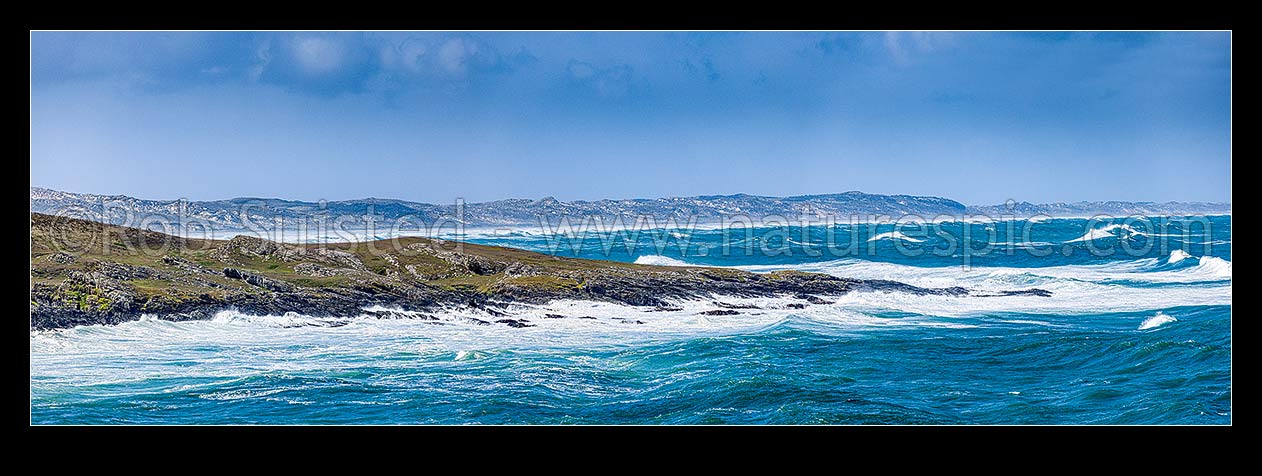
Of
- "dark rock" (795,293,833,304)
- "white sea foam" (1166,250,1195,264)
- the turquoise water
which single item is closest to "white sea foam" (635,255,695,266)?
"dark rock" (795,293,833,304)

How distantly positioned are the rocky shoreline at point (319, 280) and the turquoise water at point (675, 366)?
755 millimetres

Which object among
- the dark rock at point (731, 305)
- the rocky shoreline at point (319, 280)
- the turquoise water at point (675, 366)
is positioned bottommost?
the turquoise water at point (675, 366)

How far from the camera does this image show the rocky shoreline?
70.0 ft

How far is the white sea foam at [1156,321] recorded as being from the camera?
22984 mm

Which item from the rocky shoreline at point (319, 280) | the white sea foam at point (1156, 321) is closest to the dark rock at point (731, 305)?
the rocky shoreline at point (319, 280)

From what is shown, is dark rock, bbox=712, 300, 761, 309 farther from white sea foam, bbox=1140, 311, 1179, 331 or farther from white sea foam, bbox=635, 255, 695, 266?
white sea foam, bbox=635, 255, 695, 266

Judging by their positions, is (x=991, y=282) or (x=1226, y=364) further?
(x=991, y=282)

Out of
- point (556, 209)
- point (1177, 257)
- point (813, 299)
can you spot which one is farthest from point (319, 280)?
point (556, 209)

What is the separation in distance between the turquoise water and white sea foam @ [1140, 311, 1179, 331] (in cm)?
11

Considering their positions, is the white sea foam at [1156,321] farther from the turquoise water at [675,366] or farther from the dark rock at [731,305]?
the dark rock at [731,305]
